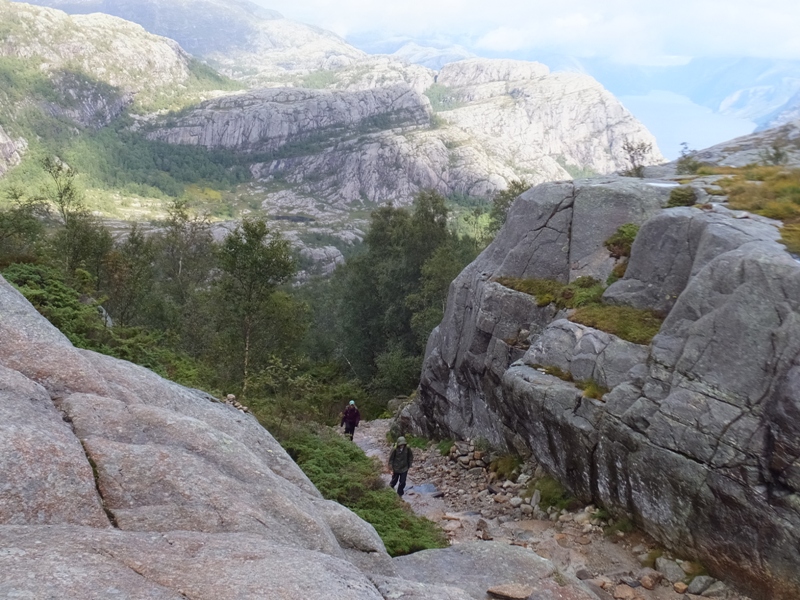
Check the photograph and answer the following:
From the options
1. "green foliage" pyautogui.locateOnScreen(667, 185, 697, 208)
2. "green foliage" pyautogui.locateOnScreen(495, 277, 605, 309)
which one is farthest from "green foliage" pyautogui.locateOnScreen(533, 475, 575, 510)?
"green foliage" pyautogui.locateOnScreen(667, 185, 697, 208)

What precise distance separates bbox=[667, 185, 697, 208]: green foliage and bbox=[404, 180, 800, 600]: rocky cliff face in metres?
0.69

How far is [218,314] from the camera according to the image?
33.1 m

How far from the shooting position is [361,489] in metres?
13.9

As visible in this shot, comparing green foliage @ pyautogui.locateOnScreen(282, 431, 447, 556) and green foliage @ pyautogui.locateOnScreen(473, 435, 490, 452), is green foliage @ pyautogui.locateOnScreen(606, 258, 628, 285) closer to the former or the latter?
green foliage @ pyautogui.locateOnScreen(473, 435, 490, 452)

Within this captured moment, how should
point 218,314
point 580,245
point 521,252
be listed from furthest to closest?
point 218,314
point 521,252
point 580,245

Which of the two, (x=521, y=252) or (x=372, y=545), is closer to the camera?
(x=372, y=545)

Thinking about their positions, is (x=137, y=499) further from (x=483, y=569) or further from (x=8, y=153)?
(x=8, y=153)

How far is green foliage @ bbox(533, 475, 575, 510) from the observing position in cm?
1382

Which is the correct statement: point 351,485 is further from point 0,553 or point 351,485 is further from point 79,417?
point 0,553

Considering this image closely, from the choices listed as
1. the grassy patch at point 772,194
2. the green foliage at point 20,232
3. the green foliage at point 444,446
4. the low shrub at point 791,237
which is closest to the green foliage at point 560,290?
the grassy patch at point 772,194

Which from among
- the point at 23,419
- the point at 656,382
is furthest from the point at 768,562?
the point at 23,419

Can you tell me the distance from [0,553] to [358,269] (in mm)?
44822

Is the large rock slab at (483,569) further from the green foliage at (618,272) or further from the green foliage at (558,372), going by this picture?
the green foliage at (618,272)

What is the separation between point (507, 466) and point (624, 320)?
602cm
